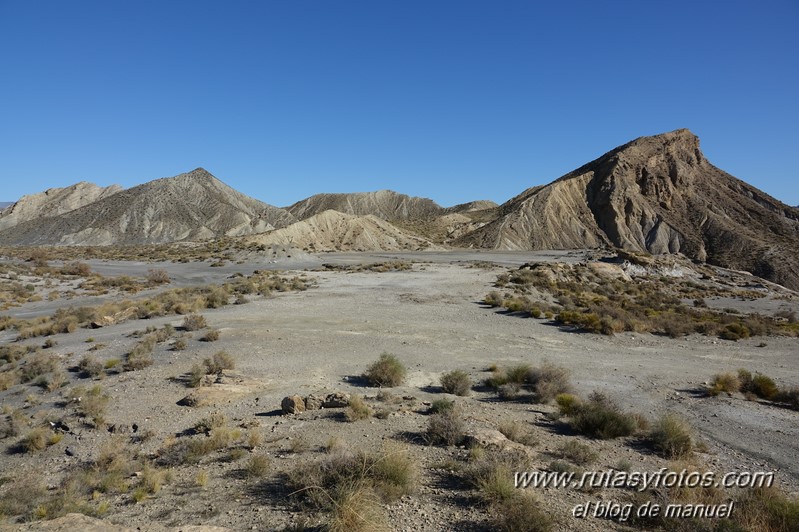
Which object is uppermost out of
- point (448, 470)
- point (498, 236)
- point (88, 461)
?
point (498, 236)

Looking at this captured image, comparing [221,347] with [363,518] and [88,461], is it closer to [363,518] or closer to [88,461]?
[88,461]

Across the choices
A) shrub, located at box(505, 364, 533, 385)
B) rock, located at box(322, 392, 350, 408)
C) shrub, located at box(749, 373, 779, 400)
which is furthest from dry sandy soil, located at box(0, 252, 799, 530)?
shrub, located at box(505, 364, 533, 385)

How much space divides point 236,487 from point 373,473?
2.00 metres

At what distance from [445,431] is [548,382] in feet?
14.4

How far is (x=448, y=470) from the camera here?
6926mm

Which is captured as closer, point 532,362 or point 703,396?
point 703,396

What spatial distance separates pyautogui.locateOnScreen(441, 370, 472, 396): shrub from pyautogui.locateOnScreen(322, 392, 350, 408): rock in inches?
112

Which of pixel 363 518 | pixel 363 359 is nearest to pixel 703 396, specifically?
pixel 363 359

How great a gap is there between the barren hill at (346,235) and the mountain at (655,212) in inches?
549

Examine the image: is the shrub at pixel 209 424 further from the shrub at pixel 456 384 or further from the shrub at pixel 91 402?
the shrub at pixel 456 384

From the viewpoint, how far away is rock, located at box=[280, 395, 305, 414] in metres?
9.60

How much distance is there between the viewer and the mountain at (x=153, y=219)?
106 metres

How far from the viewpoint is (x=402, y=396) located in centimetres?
1080

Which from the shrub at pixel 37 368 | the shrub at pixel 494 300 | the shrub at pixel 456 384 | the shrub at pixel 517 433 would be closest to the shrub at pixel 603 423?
the shrub at pixel 517 433
